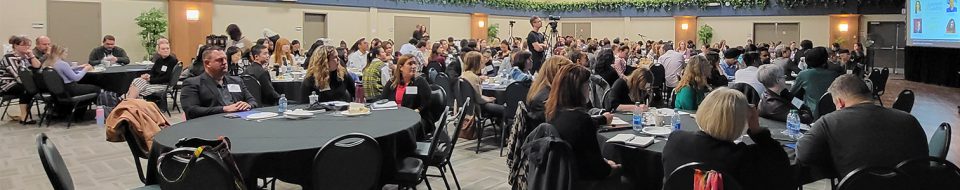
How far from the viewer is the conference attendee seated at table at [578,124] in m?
3.15

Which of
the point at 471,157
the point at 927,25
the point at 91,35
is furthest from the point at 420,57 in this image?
the point at 927,25

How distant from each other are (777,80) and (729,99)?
2.38 metres

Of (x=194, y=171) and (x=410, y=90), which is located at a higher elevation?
(x=410, y=90)

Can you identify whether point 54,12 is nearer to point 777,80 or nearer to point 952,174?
point 777,80

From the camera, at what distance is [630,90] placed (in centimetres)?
557

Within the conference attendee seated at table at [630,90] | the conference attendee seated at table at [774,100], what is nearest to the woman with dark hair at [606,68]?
the conference attendee seated at table at [630,90]

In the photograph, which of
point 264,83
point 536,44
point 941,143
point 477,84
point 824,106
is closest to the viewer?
point 941,143

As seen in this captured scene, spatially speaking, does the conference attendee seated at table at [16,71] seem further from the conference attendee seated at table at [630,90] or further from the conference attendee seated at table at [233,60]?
the conference attendee seated at table at [630,90]

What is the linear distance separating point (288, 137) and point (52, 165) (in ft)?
3.78

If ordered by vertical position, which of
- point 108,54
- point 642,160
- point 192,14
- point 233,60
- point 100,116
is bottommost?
point 100,116

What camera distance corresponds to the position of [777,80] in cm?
479

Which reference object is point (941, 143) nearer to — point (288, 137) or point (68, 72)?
point (288, 137)

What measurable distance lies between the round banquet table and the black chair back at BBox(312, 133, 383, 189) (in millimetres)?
181

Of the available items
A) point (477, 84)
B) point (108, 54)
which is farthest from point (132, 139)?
point (108, 54)
